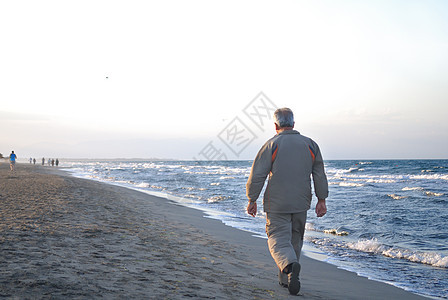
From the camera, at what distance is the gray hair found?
4.04 m

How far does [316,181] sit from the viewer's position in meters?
3.89

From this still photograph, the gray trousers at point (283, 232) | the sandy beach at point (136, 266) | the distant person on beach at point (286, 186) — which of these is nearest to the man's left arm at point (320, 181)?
the distant person on beach at point (286, 186)

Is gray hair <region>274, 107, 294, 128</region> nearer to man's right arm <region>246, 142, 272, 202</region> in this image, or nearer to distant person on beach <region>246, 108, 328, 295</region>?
distant person on beach <region>246, 108, 328, 295</region>

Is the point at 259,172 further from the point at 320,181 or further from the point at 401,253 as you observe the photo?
the point at 401,253

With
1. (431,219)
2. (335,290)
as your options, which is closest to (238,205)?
(431,219)

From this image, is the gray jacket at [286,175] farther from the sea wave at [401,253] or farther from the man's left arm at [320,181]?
the sea wave at [401,253]

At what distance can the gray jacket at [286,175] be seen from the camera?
380 centimetres

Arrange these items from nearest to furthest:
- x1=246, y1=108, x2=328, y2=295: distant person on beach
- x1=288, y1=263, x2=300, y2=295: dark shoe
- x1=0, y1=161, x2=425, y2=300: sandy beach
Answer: x1=0, y1=161, x2=425, y2=300: sandy beach → x1=288, y1=263, x2=300, y2=295: dark shoe → x1=246, y1=108, x2=328, y2=295: distant person on beach

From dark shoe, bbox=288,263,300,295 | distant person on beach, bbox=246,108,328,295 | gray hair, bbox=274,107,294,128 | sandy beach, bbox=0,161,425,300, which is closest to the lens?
sandy beach, bbox=0,161,425,300

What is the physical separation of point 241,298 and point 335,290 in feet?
5.35

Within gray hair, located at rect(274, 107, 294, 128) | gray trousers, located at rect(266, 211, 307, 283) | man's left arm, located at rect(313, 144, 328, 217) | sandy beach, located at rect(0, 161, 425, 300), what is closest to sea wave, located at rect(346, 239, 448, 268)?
sandy beach, located at rect(0, 161, 425, 300)

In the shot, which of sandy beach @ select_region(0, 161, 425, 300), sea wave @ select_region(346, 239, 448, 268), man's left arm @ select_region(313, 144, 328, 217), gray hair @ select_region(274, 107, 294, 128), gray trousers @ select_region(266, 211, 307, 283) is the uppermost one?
gray hair @ select_region(274, 107, 294, 128)

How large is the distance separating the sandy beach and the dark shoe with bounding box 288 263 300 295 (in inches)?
4.6

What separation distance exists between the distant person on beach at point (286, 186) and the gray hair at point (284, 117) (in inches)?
5.9
